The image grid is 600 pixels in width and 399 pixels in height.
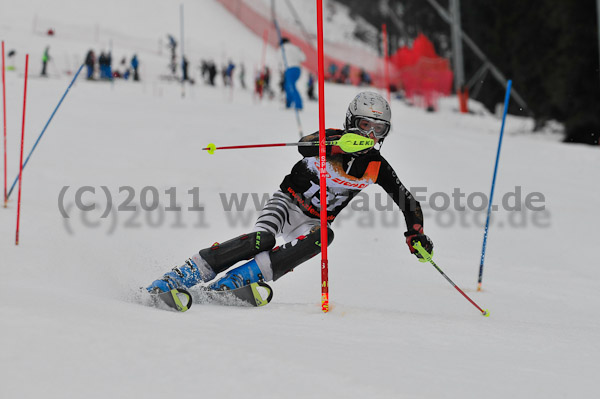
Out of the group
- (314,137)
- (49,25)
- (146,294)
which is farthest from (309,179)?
(49,25)

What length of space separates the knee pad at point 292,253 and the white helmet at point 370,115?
826 mm

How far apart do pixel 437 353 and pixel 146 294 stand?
1709mm

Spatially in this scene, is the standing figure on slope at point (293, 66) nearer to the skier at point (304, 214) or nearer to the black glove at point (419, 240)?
the skier at point (304, 214)

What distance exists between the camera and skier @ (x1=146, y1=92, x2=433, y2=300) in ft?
12.3

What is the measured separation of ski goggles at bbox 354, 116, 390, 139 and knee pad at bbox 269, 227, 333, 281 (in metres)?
0.81

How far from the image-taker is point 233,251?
378 cm

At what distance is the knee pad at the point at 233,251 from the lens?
3770mm

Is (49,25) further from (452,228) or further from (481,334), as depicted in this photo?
(481,334)

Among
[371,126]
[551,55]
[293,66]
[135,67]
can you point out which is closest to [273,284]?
[371,126]

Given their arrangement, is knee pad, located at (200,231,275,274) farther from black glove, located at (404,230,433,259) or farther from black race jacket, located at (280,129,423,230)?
black glove, located at (404,230,433,259)

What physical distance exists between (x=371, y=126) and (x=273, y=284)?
6.62 feet

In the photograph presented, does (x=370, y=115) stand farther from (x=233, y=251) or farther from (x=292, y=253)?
(x=233, y=251)

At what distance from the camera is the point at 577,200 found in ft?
32.9

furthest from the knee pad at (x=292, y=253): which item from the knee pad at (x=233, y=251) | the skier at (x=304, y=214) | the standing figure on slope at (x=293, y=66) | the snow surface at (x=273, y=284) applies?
the standing figure on slope at (x=293, y=66)
